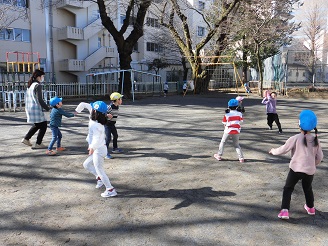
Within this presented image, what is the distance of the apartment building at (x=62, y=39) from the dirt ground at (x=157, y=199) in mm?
22105

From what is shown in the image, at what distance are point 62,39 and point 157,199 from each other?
Result: 28.5m

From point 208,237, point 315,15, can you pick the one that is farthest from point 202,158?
point 315,15

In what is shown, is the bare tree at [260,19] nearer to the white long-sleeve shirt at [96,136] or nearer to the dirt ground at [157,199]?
the dirt ground at [157,199]

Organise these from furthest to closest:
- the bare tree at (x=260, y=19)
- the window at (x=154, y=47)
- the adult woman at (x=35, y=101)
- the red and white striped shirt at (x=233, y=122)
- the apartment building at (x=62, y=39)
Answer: the window at (x=154, y=47), the apartment building at (x=62, y=39), the bare tree at (x=260, y=19), the adult woman at (x=35, y=101), the red and white striped shirt at (x=233, y=122)

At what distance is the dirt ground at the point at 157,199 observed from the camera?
3.31 m

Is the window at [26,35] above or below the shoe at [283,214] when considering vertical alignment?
above

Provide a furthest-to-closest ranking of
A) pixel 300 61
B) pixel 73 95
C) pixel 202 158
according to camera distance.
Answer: pixel 300 61
pixel 73 95
pixel 202 158

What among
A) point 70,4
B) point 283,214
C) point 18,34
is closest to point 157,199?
point 283,214

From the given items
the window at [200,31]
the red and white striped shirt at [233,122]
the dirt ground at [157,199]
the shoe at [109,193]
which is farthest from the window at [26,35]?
the shoe at [109,193]

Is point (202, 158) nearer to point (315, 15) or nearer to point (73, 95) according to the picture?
point (73, 95)

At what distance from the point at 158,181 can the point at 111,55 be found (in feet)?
96.0

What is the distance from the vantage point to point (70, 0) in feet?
95.6

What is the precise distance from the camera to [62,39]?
29.8 meters

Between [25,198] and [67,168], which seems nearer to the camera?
[25,198]
